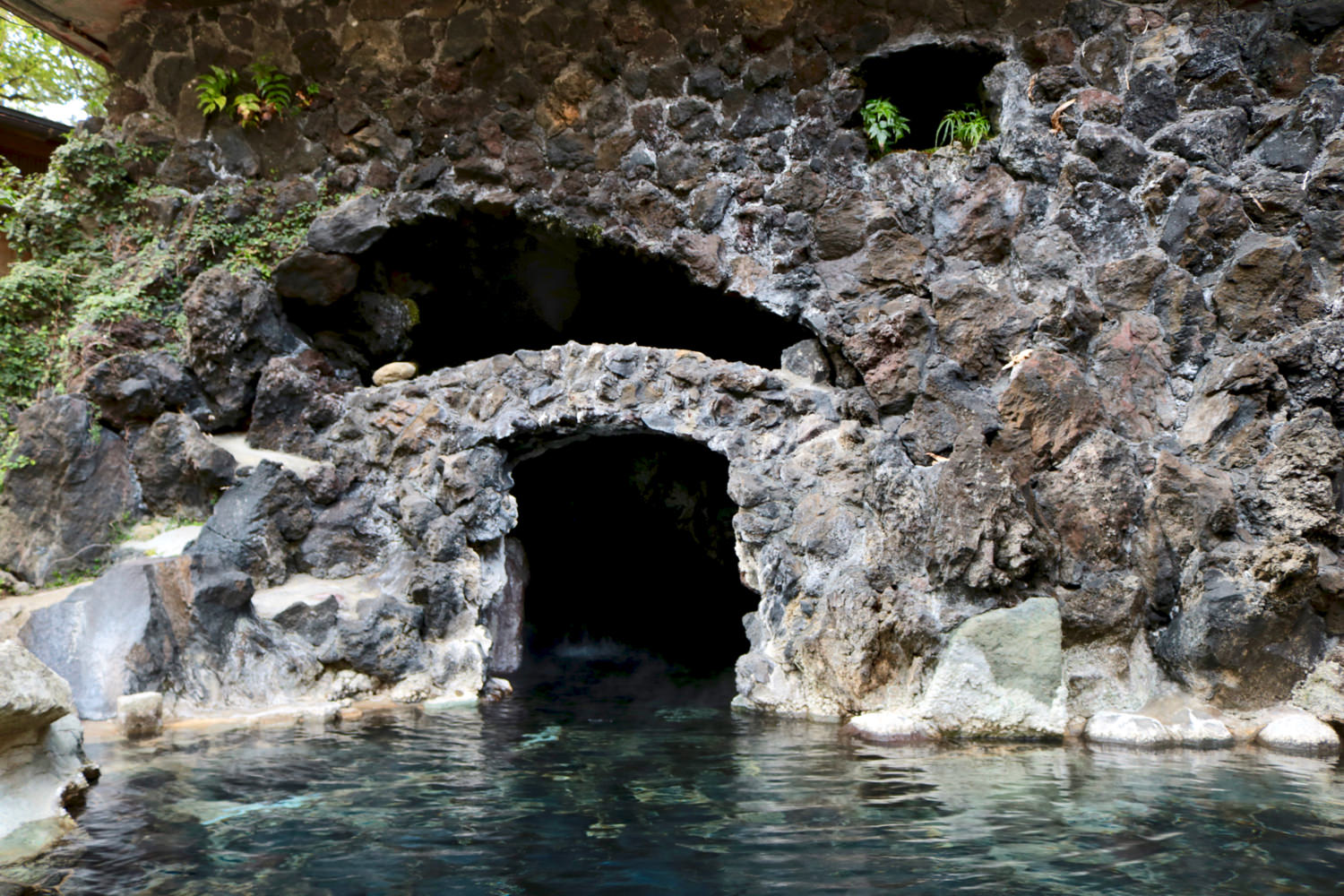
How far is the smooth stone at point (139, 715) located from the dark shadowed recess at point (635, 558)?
5989mm

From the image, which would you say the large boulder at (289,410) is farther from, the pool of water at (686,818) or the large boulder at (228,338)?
the pool of water at (686,818)

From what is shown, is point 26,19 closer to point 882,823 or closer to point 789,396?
point 789,396

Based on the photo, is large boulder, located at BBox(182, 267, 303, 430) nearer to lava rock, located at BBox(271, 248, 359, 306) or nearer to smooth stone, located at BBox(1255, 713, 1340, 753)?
lava rock, located at BBox(271, 248, 359, 306)

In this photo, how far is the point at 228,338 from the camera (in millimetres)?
9781

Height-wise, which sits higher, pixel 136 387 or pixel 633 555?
pixel 136 387

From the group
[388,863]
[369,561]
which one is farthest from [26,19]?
[388,863]

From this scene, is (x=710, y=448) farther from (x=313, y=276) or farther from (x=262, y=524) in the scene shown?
(x=313, y=276)

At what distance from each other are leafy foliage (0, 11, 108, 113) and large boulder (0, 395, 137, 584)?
→ 727cm

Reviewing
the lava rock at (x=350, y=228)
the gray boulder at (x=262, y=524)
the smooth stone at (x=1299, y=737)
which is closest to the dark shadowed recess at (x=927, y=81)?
the lava rock at (x=350, y=228)

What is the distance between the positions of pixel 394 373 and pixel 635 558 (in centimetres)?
474

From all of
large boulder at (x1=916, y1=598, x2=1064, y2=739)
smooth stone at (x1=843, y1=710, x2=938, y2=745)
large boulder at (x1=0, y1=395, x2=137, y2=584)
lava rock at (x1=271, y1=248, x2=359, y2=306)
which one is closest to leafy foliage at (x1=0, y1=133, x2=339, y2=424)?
lava rock at (x1=271, y1=248, x2=359, y2=306)

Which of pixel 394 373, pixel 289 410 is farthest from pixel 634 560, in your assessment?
pixel 289 410

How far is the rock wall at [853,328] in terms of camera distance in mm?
7082

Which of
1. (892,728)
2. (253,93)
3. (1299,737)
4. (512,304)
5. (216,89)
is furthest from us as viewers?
(512,304)
